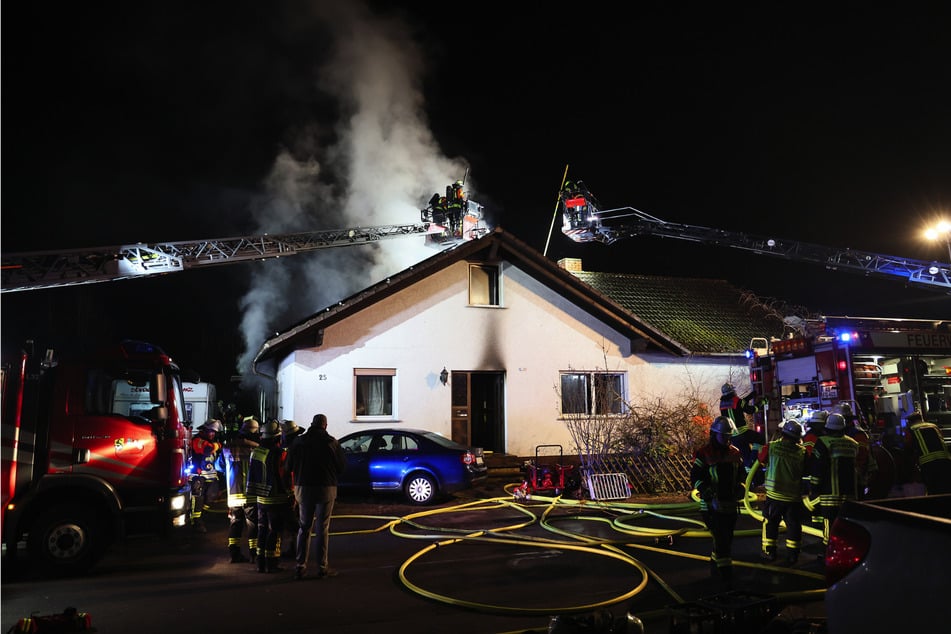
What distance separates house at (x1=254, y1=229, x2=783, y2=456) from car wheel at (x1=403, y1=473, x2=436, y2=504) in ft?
10.3

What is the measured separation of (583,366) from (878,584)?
14.2 metres

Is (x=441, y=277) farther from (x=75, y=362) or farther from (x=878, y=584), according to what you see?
(x=878, y=584)

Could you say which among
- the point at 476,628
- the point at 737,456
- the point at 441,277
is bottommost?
the point at 476,628

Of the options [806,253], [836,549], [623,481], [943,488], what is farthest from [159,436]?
[806,253]

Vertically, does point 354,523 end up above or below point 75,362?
below

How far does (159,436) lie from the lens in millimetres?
7949

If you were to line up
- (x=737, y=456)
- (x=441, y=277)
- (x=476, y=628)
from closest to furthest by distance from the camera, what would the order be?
1. (x=476, y=628)
2. (x=737, y=456)
3. (x=441, y=277)

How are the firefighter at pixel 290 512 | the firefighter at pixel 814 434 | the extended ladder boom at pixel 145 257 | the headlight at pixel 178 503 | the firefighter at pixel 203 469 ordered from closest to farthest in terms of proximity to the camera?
the firefighter at pixel 290 512
the firefighter at pixel 814 434
the headlight at pixel 178 503
the firefighter at pixel 203 469
the extended ladder boom at pixel 145 257

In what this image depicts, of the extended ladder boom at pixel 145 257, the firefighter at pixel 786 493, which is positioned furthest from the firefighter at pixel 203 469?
the firefighter at pixel 786 493

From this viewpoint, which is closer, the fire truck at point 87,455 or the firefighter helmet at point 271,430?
the fire truck at point 87,455

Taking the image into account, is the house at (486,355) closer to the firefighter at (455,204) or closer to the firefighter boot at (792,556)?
the firefighter at (455,204)

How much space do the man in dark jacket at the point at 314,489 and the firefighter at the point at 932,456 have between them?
288 inches

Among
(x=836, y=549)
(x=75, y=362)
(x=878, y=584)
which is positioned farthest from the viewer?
(x=75, y=362)

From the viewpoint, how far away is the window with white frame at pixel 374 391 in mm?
15078
